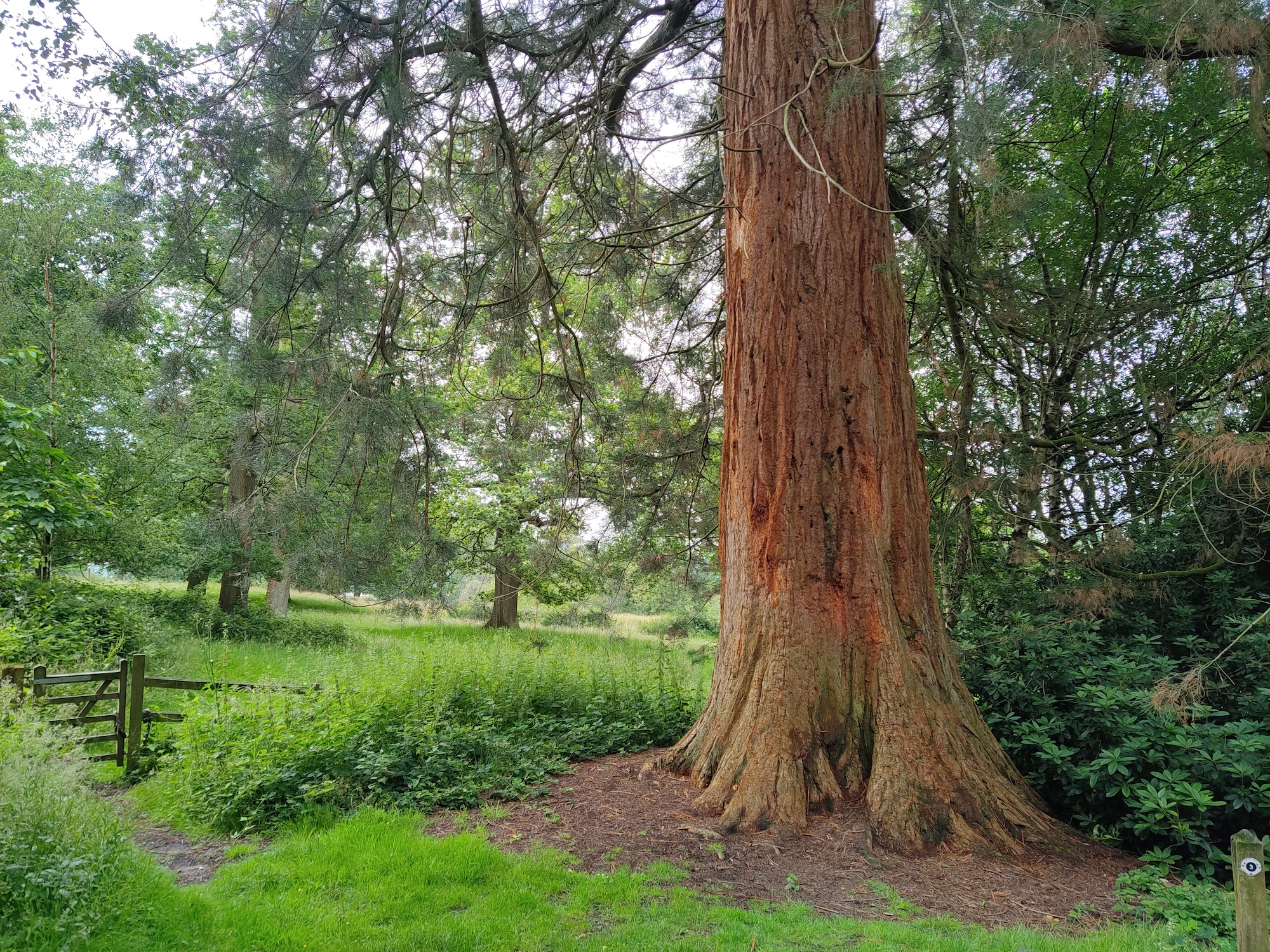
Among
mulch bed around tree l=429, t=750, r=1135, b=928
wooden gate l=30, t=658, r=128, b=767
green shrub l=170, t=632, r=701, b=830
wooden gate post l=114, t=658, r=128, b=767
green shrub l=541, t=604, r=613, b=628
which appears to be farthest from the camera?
green shrub l=541, t=604, r=613, b=628

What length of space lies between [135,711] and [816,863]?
6.12m

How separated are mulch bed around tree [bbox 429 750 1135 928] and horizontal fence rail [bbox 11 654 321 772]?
2928mm

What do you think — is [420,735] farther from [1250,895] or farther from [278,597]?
[278,597]

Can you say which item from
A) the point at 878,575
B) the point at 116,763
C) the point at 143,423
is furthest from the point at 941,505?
the point at 143,423

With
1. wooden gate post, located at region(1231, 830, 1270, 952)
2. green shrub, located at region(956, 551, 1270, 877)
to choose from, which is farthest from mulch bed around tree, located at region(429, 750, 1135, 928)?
wooden gate post, located at region(1231, 830, 1270, 952)

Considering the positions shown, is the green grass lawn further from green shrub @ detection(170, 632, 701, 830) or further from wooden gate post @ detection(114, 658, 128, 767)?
wooden gate post @ detection(114, 658, 128, 767)

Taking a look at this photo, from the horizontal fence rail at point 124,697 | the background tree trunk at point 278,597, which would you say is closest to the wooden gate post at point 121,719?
the horizontal fence rail at point 124,697

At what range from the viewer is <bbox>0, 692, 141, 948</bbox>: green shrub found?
269cm

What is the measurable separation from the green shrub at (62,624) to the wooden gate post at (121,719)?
5.67 ft

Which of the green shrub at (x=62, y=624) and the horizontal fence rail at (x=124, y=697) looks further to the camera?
the green shrub at (x=62, y=624)

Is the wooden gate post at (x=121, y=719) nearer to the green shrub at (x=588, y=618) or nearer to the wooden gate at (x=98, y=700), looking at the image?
the wooden gate at (x=98, y=700)

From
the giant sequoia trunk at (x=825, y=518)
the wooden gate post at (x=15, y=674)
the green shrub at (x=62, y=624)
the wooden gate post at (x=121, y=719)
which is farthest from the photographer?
the green shrub at (x=62, y=624)

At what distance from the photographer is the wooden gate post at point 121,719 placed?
246 inches

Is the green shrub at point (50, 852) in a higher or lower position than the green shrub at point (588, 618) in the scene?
lower
